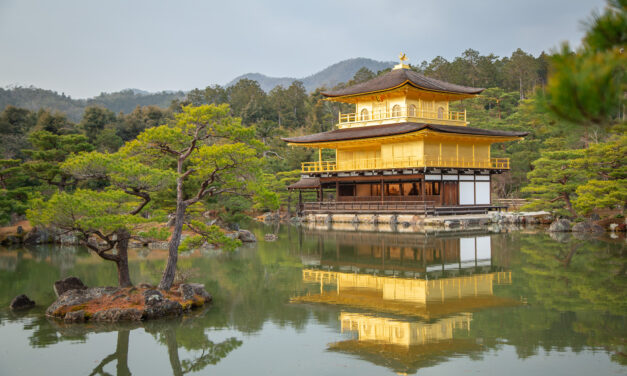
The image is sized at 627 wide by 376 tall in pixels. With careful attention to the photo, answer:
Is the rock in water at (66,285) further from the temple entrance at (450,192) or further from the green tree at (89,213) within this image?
the temple entrance at (450,192)

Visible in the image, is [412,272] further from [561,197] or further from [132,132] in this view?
[132,132]

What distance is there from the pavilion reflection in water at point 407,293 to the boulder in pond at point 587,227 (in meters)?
6.54

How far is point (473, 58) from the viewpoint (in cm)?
6619

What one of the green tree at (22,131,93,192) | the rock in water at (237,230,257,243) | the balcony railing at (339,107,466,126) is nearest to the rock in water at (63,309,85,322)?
the rock in water at (237,230,257,243)

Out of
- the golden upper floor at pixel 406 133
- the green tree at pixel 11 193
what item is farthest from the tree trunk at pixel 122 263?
the golden upper floor at pixel 406 133

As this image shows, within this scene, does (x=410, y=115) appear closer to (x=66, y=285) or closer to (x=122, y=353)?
(x=66, y=285)

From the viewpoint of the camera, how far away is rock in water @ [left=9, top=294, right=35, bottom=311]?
36.0 ft

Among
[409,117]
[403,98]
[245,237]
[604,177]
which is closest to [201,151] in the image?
[245,237]

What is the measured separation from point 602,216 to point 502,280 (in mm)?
17447

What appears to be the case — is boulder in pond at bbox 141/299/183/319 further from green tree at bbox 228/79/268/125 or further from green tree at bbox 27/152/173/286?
green tree at bbox 228/79/268/125

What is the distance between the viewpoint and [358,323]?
916 centimetres

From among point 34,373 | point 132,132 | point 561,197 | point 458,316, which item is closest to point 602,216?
point 561,197

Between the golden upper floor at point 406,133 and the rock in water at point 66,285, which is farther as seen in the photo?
the golden upper floor at point 406,133

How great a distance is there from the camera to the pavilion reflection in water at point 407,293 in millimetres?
7855
